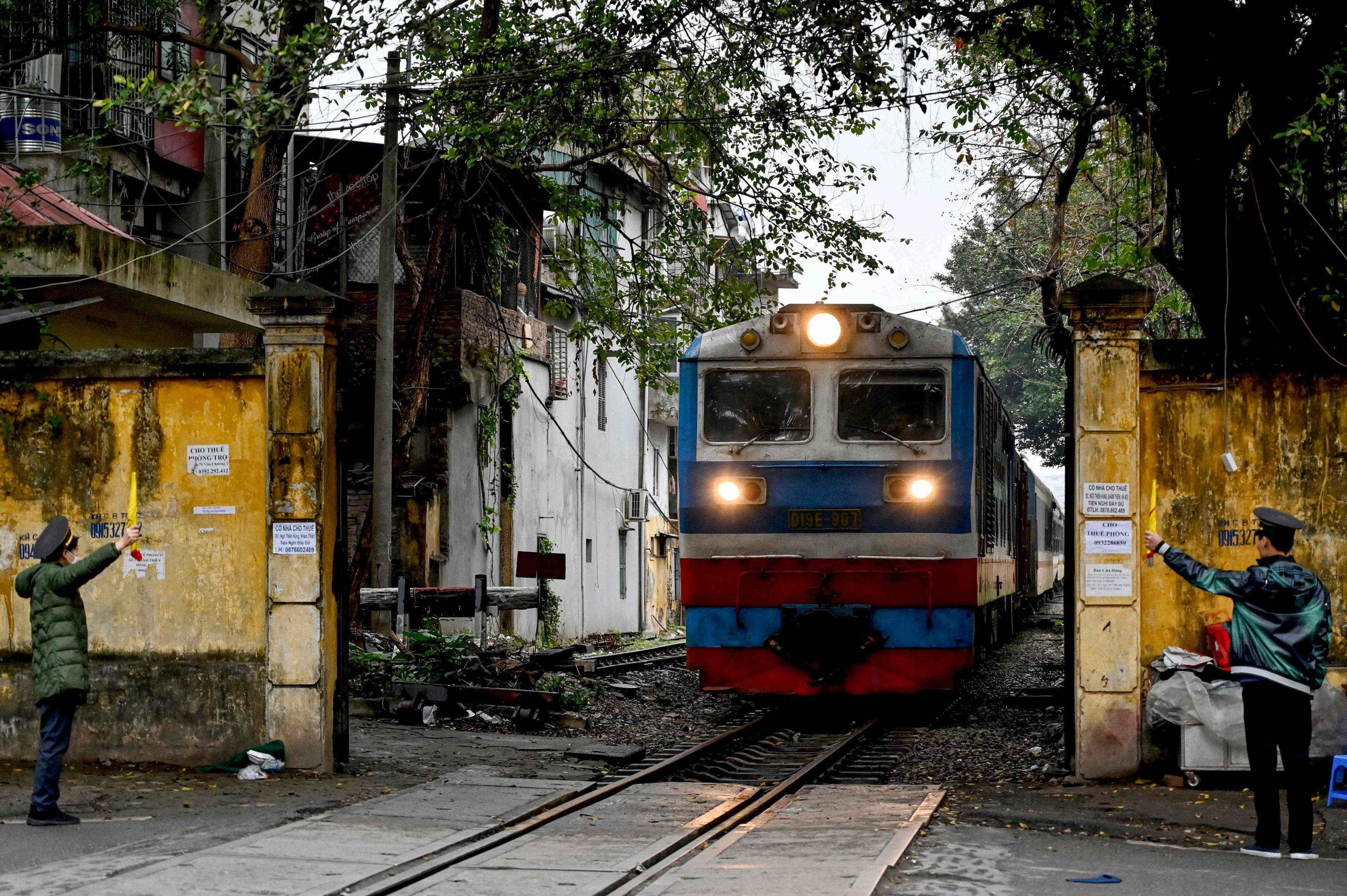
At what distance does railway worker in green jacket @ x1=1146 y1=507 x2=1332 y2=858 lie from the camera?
7.09 m

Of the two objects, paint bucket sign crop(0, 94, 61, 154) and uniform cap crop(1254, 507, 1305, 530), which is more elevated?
paint bucket sign crop(0, 94, 61, 154)

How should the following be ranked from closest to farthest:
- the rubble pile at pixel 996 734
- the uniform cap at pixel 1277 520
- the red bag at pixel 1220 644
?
the uniform cap at pixel 1277 520
the red bag at pixel 1220 644
the rubble pile at pixel 996 734

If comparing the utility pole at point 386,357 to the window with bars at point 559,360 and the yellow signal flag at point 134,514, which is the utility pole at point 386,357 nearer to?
the yellow signal flag at point 134,514

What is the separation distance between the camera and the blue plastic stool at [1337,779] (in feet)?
26.3

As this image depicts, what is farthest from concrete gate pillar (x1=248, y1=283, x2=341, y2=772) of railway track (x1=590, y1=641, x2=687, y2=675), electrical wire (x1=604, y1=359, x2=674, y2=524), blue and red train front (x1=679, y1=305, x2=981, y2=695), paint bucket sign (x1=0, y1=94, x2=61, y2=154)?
electrical wire (x1=604, y1=359, x2=674, y2=524)

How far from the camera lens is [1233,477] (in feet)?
30.7

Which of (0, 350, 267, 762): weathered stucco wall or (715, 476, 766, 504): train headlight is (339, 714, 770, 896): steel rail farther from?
(0, 350, 267, 762): weathered stucco wall

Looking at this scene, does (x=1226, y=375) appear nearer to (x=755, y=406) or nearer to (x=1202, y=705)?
(x=1202, y=705)

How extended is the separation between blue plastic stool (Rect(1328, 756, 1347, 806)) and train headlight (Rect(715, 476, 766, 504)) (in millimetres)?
5148

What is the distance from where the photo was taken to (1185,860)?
7062 millimetres

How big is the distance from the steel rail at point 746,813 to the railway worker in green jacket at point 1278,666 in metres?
2.74

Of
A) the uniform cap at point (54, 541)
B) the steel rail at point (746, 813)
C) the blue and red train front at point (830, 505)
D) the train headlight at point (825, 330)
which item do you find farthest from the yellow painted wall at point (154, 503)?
the train headlight at point (825, 330)

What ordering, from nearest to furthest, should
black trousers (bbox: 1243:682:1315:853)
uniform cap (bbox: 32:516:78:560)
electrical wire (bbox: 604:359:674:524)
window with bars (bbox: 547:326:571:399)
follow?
black trousers (bbox: 1243:682:1315:853)
uniform cap (bbox: 32:516:78:560)
window with bars (bbox: 547:326:571:399)
electrical wire (bbox: 604:359:674:524)

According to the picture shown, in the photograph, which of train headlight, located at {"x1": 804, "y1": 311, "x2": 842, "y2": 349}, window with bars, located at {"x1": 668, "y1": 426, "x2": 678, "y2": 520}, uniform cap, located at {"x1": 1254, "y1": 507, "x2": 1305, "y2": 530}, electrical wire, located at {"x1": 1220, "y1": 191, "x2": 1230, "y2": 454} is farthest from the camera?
window with bars, located at {"x1": 668, "y1": 426, "x2": 678, "y2": 520}
